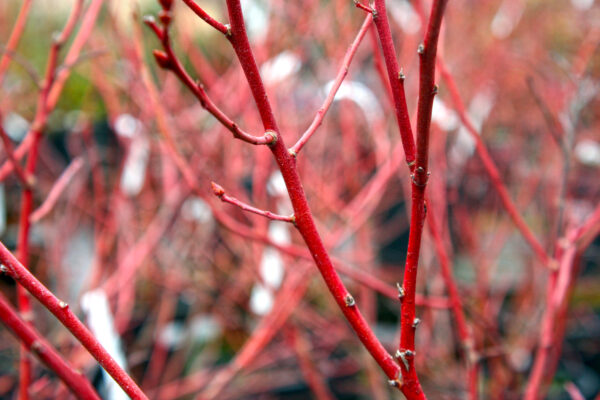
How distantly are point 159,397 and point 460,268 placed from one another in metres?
1.66

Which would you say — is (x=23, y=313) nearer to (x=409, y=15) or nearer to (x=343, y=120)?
(x=343, y=120)

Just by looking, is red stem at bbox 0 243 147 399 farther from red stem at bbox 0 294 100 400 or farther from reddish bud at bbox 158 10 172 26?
reddish bud at bbox 158 10 172 26

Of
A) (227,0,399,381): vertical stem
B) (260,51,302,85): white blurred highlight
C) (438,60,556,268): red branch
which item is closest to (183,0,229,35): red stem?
(227,0,399,381): vertical stem

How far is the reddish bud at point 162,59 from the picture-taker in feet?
0.89

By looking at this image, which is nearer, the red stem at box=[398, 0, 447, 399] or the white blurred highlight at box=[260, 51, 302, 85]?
the red stem at box=[398, 0, 447, 399]

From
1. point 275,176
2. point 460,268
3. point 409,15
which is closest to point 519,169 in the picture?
point 460,268

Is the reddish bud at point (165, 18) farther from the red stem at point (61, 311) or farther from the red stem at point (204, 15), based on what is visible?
the red stem at point (61, 311)

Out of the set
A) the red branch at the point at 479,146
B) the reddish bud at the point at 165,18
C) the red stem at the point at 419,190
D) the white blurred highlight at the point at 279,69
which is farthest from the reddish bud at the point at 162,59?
the white blurred highlight at the point at 279,69

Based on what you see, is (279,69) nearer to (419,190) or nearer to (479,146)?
(479,146)

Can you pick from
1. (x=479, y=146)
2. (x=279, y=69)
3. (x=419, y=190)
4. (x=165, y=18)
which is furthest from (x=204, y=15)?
(x=279, y=69)

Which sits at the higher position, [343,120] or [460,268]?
[460,268]

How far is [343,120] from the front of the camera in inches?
56.4

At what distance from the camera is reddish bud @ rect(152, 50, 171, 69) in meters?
0.27

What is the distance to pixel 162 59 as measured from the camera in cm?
27
